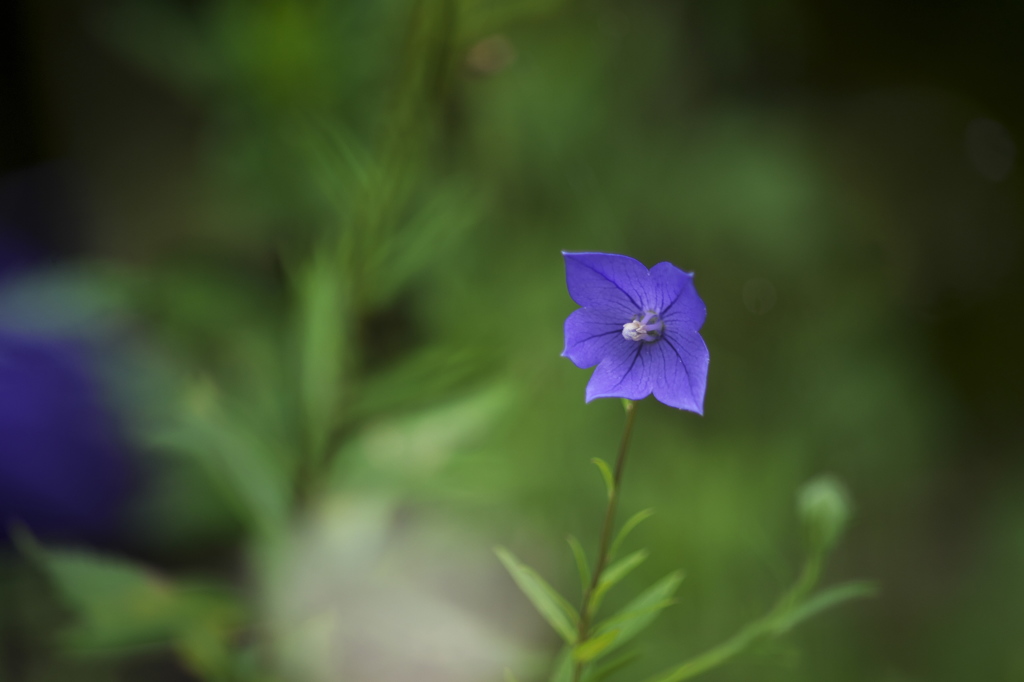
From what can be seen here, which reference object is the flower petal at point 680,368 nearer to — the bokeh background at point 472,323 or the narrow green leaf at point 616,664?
the narrow green leaf at point 616,664

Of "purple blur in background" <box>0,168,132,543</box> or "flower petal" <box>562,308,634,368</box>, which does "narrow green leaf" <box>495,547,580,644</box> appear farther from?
"purple blur in background" <box>0,168,132,543</box>

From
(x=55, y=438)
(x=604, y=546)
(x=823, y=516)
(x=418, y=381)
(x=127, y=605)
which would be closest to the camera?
(x=604, y=546)

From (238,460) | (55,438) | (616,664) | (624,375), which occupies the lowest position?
(616,664)

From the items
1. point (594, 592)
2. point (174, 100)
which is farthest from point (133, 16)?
point (594, 592)

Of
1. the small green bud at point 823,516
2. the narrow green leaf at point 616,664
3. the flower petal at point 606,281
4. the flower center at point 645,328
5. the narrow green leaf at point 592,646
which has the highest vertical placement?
the flower petal at point 606,281

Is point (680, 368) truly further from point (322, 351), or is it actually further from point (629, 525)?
point (322, 351)

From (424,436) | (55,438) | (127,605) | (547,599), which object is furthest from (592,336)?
(55,438)

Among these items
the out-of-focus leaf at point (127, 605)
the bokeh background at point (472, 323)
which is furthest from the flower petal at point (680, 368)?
the out-of-focus leaf at point (127, 605)
